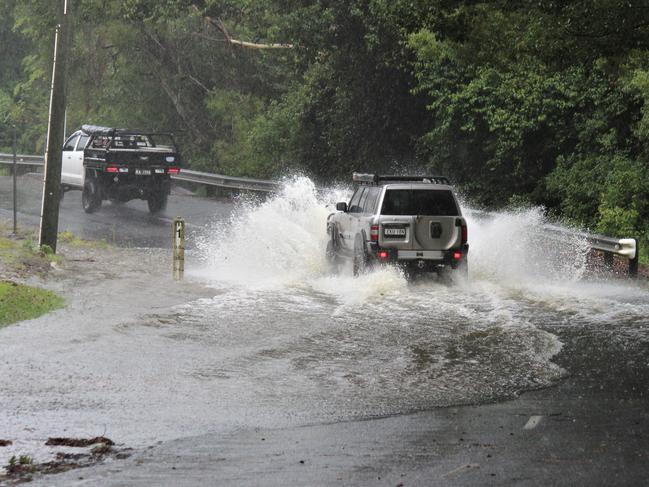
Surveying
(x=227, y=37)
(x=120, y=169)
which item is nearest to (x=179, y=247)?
(x=120, y=169)

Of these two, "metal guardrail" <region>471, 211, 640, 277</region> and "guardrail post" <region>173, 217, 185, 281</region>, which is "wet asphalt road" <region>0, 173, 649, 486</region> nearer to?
"metal guardrail" <region>471, 211, 640, 277</region>

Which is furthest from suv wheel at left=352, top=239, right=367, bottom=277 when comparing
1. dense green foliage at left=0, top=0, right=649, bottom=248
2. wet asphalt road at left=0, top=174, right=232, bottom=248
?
wet asphalt road at left=0, top=174, right=232, bottom=248

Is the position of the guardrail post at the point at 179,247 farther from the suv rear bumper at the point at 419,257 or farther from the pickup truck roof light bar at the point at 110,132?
the pickup truck roof light bar at the point at 110,132

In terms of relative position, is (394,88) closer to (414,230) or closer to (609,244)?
Result: (609,244)

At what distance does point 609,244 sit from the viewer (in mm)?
20453

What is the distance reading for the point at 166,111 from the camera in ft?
163

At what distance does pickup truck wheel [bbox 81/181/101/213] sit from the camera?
32.9 meters

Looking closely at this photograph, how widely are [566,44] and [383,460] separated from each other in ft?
42.4

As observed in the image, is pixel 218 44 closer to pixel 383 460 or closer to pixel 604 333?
pixel 604 333

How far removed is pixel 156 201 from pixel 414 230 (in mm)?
14991

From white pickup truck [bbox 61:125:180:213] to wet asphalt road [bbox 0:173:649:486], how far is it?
22.2m

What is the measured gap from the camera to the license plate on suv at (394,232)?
19.3 m

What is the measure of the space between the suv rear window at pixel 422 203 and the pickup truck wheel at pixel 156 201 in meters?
14.4

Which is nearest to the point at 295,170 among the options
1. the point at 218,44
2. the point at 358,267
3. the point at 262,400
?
the point at 218,44
